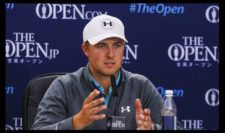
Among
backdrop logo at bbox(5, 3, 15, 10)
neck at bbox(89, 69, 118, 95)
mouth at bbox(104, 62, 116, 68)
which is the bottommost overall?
neck at bbox(89, 69, 118, 95)

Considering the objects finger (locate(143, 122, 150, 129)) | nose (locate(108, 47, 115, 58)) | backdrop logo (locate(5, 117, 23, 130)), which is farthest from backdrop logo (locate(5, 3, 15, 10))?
finger (locate(143, 122, 150, 129))

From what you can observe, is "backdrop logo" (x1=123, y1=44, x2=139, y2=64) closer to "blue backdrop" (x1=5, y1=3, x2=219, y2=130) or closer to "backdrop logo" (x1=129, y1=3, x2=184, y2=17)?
"blue backdrop" (x1=5, y1=3, x2=219, y2=130)

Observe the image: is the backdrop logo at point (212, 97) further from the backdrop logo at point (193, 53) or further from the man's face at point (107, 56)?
the man's face at point (107, 56)

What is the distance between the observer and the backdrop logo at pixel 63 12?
13.8 ft

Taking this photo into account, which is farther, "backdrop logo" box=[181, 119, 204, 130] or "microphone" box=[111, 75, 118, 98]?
"backdrop logo" box=[181, 119, 204, 130]

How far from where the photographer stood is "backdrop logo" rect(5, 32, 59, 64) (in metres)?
4.21

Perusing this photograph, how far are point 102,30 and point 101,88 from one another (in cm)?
33

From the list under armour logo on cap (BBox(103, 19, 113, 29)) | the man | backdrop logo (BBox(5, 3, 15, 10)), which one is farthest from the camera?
backdrop logo (BBox(5, 3, 15, 10))


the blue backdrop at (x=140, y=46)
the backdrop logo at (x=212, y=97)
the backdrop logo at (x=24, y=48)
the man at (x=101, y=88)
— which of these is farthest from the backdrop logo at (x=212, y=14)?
the man at (x=101, y=88)

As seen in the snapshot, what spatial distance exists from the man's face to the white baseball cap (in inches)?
1.2

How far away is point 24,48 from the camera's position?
421cm

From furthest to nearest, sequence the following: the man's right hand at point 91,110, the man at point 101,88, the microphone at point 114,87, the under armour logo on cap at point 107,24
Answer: the under armour logo on cap at point 107,24 < the man at point 101,88 < the microphone at point 114,87 < the man's right hand at point 91,110

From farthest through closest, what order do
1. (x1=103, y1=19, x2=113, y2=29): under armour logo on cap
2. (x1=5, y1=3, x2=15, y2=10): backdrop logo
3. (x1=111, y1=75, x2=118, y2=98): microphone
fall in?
(x1=5, y1=3, x2=15, y2=10): backdrop logo < (x1=103, y1=19, x2=113, y2=29): under armour logo on cap < (x1=111, y1=75, x2=118, y2=98): microphone
